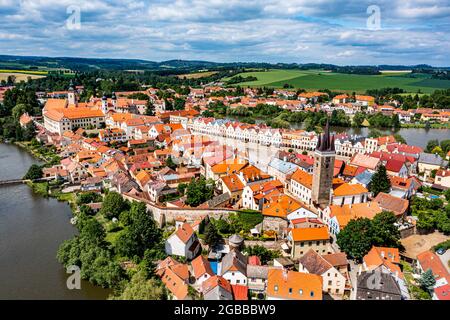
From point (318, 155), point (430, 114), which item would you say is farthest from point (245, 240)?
point (430, 114)

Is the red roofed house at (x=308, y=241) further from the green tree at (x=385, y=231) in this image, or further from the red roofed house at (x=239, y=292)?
the red roofed house at (x=239, y=292)

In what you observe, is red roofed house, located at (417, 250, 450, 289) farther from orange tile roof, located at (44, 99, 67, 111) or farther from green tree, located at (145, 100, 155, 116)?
orange tile roof, located at (44, 99, 67, 111)

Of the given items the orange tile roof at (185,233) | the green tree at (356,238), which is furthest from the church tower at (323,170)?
the orange tile roof at (185,233)

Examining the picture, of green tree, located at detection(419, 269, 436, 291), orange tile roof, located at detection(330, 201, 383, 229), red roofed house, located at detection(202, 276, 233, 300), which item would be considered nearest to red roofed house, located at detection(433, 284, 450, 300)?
green tree, located at detection(419, 269, 436, 291)

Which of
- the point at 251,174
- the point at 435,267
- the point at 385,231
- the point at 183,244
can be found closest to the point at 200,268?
the point at 183,244

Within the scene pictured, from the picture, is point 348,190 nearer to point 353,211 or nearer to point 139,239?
point 353,211
